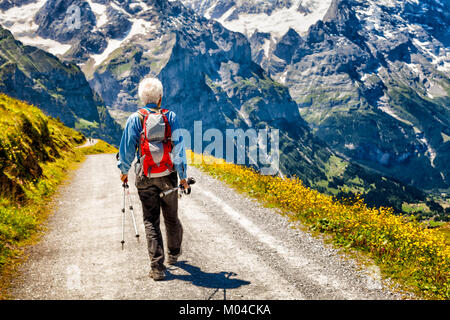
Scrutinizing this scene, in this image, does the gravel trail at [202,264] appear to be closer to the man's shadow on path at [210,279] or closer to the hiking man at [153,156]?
the man's shadow on path at [210,279]

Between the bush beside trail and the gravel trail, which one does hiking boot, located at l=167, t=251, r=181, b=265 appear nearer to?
the gravel trail

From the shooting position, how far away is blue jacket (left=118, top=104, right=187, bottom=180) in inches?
269

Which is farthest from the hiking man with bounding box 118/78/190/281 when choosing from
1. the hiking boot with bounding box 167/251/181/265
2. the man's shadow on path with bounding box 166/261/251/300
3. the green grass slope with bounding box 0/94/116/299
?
the green grass slope with bounding box 0/94/116/299

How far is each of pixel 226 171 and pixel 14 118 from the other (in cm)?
1151

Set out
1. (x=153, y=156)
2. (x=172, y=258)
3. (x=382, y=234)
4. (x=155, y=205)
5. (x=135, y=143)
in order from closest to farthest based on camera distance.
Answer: (x=153, y=156) < (x=135, y=143) < (x=155, y=205) < (x=172, y=258) < (x=382, y=234)

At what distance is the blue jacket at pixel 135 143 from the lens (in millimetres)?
6832

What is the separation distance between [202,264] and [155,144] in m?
3.08

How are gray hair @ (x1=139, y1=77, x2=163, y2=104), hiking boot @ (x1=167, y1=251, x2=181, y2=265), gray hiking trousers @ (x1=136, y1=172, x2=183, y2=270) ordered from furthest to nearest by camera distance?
hiking boot @ (x1=167, y1=251, x2=181, y2=265) < gray hair @ (x1=139, y1=77, x2=163, y2=104) < gray hiking trousers @ (x1=136, y1=172, x2=183, y2=270)

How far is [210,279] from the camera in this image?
6926 mm

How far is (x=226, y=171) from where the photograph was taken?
790 inches

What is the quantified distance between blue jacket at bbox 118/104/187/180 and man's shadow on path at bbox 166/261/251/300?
214 centimetres

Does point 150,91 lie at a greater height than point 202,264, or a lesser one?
greater

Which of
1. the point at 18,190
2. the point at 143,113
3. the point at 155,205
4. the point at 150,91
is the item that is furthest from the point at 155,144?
the point at 18,190

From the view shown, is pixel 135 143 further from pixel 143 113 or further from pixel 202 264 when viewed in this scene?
pixel 202 264
